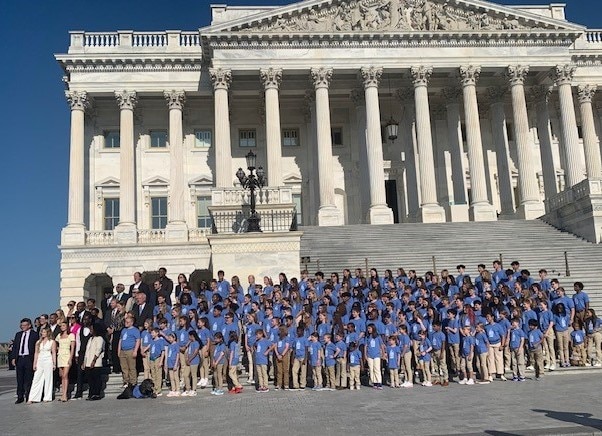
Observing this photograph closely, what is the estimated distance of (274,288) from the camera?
664 inches

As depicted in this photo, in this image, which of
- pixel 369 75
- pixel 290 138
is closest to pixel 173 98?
pixel 290 138

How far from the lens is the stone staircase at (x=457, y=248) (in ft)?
85.5

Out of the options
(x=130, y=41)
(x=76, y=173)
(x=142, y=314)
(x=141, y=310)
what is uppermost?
(x=130, y=41)

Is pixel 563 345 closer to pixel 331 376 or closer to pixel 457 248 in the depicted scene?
pixel 331 376

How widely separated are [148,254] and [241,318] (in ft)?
69.1

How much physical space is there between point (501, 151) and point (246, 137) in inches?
661

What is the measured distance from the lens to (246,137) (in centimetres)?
4303

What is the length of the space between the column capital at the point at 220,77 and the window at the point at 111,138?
8713mm

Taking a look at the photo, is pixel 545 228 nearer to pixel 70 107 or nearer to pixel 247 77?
pixel 247 77

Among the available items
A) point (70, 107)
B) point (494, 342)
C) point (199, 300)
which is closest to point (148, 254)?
point (70, 107)

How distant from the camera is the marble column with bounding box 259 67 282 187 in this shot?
36.3m

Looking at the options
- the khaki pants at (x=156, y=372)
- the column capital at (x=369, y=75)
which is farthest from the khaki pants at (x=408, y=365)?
the column capital at (x=369, y=75)

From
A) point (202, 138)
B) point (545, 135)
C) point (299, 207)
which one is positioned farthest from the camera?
point (202, 138)

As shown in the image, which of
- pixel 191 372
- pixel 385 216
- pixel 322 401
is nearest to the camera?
pixel 322 401
